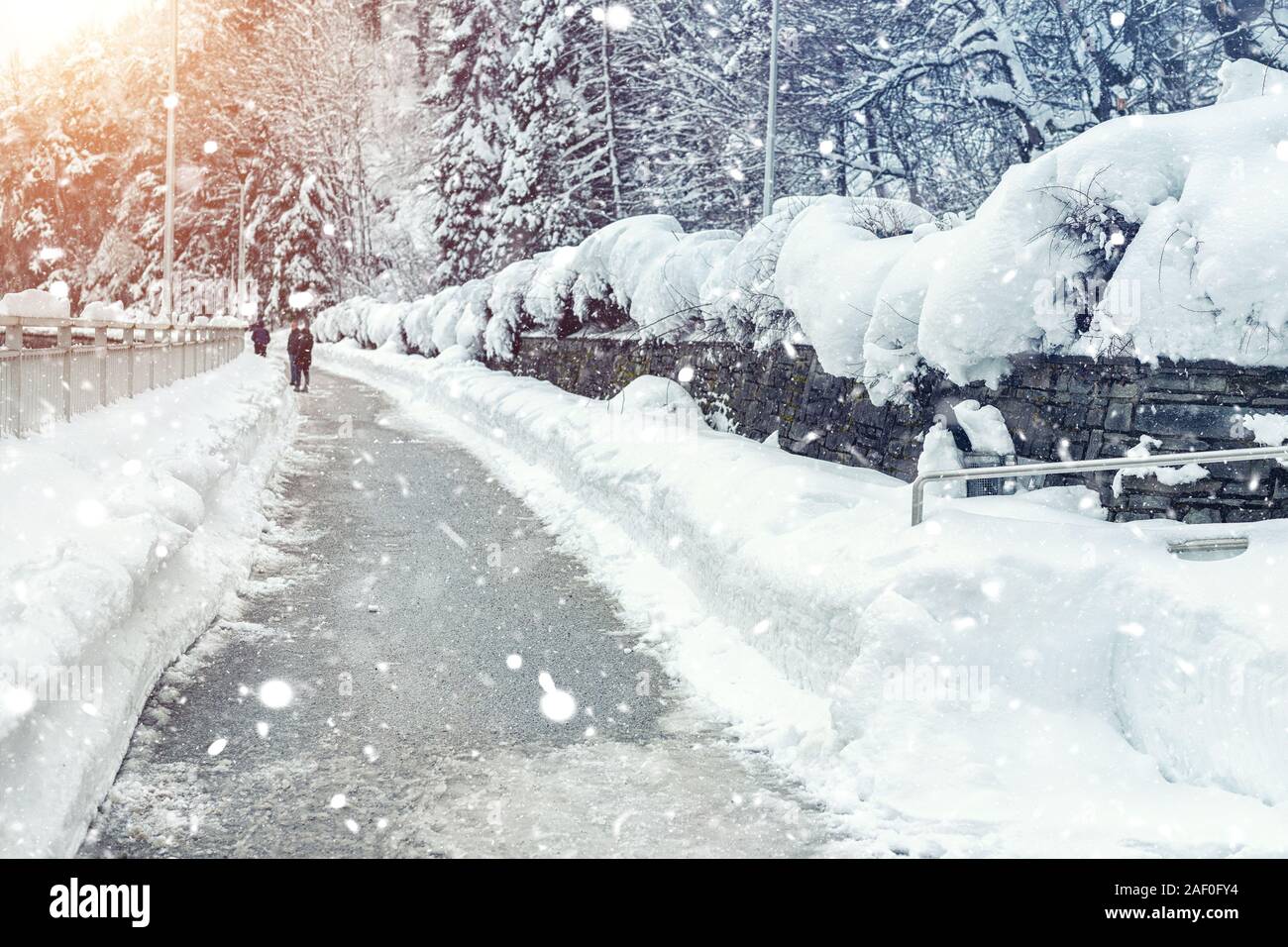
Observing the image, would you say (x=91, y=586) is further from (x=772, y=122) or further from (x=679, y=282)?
(x=772, y=122)

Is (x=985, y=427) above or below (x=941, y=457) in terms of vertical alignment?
above

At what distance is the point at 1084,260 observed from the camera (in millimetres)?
7223

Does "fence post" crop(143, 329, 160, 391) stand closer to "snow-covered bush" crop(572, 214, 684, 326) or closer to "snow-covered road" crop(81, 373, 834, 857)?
"snow-covered bush" crop(572, 214, 684, 326)

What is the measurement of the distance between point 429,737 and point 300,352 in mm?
22778

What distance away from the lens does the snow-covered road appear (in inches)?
177

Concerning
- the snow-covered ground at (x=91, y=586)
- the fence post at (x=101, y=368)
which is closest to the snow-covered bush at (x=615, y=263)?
the fence post at (x=101, y=368)

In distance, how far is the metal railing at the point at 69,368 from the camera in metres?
9.37

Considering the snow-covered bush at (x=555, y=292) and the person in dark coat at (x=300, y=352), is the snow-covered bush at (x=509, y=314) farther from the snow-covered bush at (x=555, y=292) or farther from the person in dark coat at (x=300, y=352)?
the person in dark coat at (x=300, y=352)

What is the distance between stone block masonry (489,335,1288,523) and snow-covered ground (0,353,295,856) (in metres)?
5.47

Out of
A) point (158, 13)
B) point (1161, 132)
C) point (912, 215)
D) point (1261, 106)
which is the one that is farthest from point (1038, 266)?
point (158, 13)

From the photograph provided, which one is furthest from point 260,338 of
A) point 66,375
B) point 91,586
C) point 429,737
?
point 429,737

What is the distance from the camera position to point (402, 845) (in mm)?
4348

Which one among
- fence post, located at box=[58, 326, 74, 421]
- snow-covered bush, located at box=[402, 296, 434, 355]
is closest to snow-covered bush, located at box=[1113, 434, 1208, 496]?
fence post, located at box=[58, 326, 74, 421]
